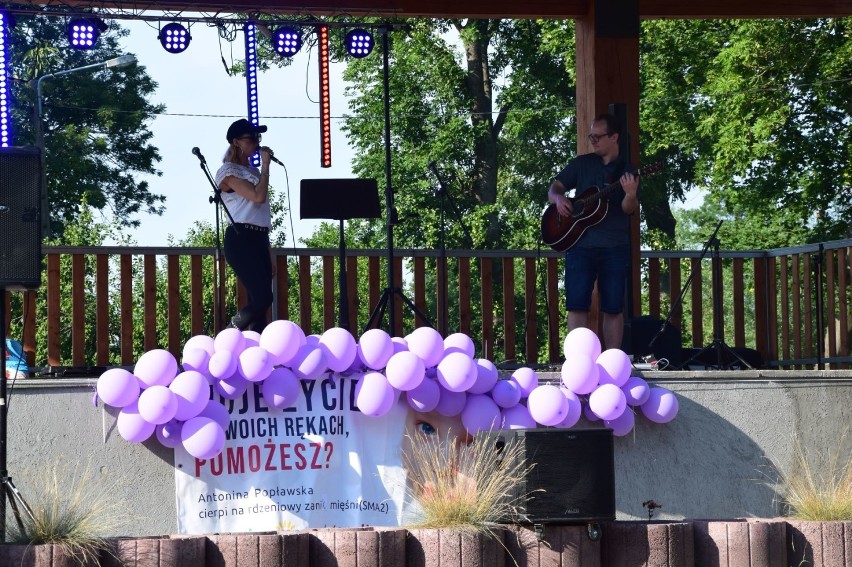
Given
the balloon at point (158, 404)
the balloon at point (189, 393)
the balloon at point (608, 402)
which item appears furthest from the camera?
the balloon at point (608, 402)

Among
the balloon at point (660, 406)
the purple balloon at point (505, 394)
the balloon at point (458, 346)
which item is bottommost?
the balloon at point (660, 406)

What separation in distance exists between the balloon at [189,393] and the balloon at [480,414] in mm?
1521

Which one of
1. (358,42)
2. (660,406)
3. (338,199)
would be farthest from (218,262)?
(660,406)

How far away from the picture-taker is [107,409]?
294 inches

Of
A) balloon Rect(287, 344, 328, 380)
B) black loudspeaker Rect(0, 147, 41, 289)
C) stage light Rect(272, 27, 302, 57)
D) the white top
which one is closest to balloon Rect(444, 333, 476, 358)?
balloon Rect(287, 344, 328, 380)

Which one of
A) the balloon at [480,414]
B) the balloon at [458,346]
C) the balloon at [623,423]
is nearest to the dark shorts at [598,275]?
the balloon at [623,423]

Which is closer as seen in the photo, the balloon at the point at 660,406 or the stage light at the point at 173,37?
the balloon at the point at 660,406

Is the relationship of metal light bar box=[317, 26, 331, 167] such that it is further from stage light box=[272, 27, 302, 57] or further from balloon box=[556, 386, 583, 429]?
balloon box=[556, 386, 583, 429]

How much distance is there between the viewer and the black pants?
8.86 meters

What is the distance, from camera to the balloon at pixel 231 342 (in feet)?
24.4

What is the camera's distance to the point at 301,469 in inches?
297

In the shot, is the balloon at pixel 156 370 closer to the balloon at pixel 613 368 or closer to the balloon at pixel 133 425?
the balloon at pixel 133 425

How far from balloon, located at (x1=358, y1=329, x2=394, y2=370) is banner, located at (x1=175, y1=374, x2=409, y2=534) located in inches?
7.4

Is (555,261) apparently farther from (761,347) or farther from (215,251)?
(215,251)
